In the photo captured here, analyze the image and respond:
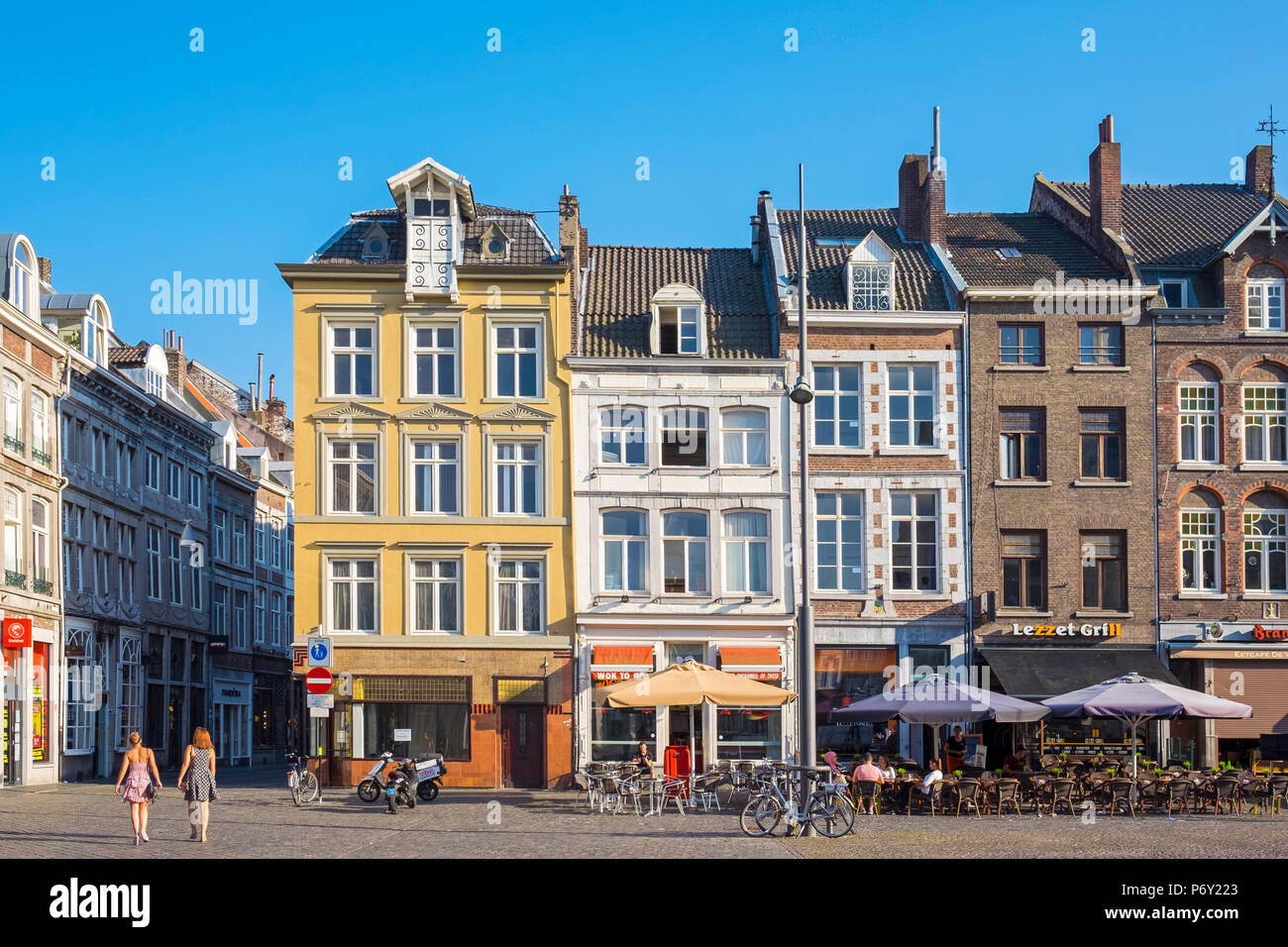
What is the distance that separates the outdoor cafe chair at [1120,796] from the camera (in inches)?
1188

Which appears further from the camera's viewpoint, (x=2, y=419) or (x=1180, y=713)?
(x=2, y=419)

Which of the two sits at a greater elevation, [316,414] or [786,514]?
[316,414]

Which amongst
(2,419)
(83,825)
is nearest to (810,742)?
(83,825)

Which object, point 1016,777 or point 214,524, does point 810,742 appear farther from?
point 214,524

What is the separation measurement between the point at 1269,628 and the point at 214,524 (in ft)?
118

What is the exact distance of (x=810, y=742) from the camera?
83.6ft

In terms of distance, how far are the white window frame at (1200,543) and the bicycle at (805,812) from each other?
18249 millimetres

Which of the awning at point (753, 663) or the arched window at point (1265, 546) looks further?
the arched window at point (1265, 546)

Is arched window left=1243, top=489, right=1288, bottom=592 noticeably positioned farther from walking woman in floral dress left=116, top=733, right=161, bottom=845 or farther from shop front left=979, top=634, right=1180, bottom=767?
walking woman in floral dress left=116, top=733, right=161, bottom=845

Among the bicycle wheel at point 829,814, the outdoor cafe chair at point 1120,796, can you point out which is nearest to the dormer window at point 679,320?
the outdoor cafe chair at point 1120,796

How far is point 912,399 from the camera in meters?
39.3

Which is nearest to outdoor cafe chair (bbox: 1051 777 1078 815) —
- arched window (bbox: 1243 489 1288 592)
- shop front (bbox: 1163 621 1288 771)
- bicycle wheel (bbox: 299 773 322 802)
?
shop front (bbox: 1163 621 1288 771)

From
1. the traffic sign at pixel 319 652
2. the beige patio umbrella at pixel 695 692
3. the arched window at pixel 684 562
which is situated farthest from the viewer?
the arched window at pixel 684 562

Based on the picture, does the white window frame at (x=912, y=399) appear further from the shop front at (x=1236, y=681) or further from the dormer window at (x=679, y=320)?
the shop front at (x=1236, y=681)
